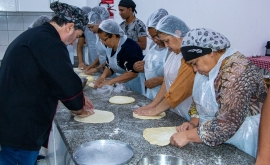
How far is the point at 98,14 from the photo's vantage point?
283 cm

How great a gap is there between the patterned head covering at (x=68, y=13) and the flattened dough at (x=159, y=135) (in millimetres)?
673

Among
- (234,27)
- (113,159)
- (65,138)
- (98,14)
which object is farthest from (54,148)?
(234,27)

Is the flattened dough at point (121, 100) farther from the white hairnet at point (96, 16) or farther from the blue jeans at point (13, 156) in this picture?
the white hairnet at point (96, 16)

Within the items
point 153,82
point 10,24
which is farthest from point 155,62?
point 10,24

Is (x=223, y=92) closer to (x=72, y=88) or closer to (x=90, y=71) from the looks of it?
(x=72, y=88)

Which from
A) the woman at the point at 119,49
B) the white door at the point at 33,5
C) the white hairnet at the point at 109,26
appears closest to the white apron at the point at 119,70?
the woman at the point at 119,49

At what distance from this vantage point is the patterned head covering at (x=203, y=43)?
1.16 m

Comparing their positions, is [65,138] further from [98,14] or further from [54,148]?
[98,14]

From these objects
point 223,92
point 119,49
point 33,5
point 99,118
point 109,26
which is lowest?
point 99,118

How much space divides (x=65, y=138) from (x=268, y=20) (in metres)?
5.01

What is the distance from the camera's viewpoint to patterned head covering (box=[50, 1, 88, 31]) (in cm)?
126

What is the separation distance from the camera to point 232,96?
42.0 inches

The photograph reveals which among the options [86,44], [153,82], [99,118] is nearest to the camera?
[99,118]

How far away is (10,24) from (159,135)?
3.02 meters
